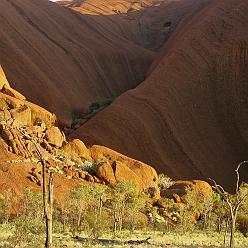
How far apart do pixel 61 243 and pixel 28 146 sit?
2037 cm

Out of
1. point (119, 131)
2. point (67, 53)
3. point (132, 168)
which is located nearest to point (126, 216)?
point (132, 168)

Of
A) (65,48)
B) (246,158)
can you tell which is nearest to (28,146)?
(246,158)

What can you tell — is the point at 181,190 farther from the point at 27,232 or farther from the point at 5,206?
the point at 27,232

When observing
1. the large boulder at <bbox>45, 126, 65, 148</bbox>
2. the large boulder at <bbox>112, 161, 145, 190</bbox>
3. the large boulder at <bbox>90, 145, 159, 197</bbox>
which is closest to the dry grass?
the large boulder at <bbox>112, 161, 145, 190</bbox>

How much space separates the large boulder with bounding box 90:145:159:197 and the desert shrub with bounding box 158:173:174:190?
1.58m

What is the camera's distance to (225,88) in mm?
62938

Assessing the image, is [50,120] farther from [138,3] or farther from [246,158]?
[138,3]

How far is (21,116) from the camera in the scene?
148ft

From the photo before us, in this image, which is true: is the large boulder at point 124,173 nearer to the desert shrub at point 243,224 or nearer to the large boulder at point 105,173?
the large boulder at point 105,173

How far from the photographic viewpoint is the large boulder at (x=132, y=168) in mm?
45531

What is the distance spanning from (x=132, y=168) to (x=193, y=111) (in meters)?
16.5

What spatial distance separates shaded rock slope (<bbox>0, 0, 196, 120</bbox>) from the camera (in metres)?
68.4

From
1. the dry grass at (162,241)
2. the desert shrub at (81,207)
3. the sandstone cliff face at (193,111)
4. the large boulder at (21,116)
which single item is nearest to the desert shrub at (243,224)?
the dry grass at (162,241)

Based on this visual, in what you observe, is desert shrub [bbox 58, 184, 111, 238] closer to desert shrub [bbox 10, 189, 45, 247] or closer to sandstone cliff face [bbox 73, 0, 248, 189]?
desert shrub [bbox 10, 189, 45, 247]
